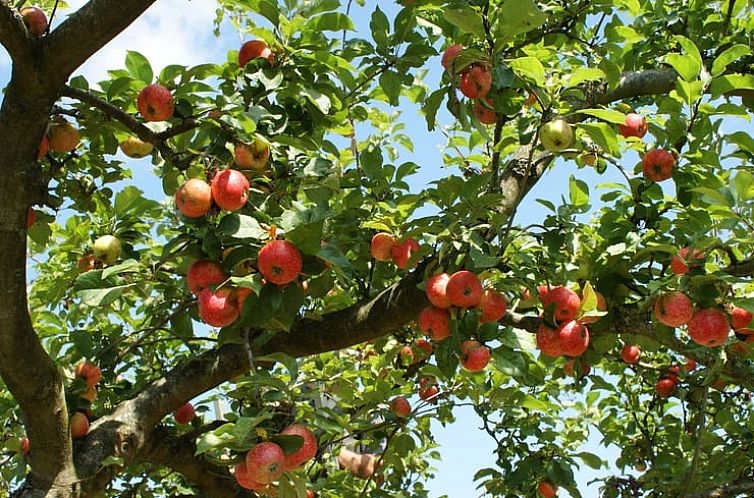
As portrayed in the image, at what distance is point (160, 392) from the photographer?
2.53 meters

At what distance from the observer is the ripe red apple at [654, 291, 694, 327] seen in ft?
6.39

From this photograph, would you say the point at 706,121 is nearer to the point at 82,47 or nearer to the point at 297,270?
the point at 297,270

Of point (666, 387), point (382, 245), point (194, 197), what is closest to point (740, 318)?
point (382, 245)

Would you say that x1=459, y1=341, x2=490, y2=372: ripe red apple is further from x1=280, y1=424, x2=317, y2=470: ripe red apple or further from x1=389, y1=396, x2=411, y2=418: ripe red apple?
x1=389, y1=396, x2=411, y2=418: ripe red apple

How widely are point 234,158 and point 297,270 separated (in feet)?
1.47

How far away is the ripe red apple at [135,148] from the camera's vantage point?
265 centimetres

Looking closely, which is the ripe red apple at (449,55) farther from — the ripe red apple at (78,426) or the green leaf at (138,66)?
the ripe red apple at (78,426)

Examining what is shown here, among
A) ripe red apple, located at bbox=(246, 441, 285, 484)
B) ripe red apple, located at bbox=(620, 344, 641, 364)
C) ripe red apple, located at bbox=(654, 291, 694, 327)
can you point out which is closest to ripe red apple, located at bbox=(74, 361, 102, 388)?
ripe red apple, located at bbox=(246, 441, 285, 484)

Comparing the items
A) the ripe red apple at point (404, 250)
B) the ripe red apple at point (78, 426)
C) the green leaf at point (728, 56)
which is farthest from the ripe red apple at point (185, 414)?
the green leaf at point (728, 56)

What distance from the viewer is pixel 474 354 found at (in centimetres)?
207

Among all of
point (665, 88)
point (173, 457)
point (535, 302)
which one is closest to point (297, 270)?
point (535, 302)

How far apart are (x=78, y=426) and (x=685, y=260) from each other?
1.94 m

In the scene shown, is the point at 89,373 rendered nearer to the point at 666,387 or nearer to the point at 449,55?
the point at 449,55

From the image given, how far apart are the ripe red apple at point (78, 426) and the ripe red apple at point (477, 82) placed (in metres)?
1.60
